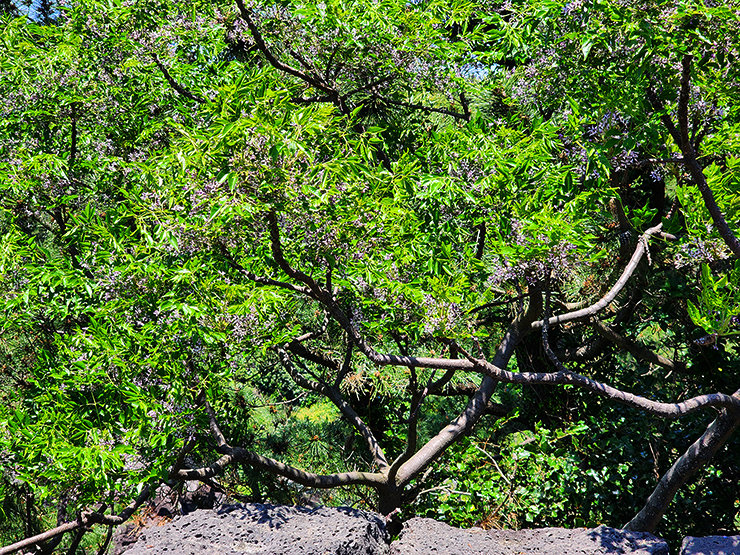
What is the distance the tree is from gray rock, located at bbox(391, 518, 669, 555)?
69cm

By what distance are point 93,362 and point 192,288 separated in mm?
626

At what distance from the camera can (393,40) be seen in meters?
4.26

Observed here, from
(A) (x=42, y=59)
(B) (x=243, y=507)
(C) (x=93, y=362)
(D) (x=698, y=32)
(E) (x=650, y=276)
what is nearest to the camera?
(D) (x=698, y=32)

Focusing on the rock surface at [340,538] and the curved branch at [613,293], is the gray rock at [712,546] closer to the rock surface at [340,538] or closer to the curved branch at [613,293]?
the rock surface at [340,538]

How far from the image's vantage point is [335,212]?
2.96 metres

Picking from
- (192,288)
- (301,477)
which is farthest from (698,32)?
(301,477)

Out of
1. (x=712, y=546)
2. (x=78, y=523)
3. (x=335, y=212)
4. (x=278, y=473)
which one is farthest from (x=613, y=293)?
(x=78, y=523)

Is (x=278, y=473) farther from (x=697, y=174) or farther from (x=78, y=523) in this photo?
(x=697, y=174)

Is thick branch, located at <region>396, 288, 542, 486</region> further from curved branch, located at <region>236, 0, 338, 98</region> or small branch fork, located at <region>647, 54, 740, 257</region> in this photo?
curved branch, located at <region>236, 0, 338, 98</region>

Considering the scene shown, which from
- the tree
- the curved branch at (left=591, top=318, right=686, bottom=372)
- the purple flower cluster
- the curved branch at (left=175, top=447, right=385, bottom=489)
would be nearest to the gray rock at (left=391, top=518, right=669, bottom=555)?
the tree

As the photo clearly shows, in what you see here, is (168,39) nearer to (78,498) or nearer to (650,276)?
(78,498)

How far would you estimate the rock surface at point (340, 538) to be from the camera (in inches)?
128

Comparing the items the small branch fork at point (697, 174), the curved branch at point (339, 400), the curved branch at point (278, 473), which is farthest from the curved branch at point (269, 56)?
the curved branch at point (278, 473)

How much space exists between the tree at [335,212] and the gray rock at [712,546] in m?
0.64
